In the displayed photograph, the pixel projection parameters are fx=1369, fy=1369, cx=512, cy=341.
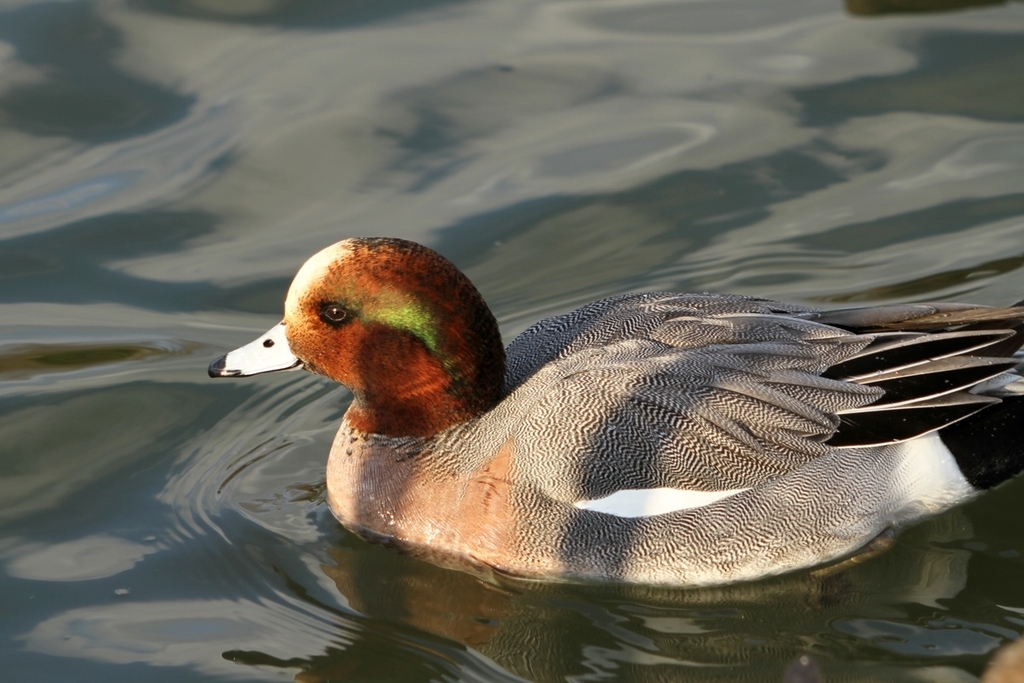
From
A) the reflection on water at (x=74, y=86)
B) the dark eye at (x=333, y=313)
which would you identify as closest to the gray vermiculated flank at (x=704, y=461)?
the dark eye at (x=333, y=313)

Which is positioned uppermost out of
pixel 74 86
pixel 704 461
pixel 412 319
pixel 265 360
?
pixel 74 86

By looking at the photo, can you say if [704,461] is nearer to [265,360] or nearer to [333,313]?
[333,313]

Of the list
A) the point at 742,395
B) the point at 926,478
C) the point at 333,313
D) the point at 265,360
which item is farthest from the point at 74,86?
the point at 926,478

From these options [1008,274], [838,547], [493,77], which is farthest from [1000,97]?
[838,547]

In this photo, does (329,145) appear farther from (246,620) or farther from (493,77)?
(246,620)

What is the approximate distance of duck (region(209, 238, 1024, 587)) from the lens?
4.62 metres

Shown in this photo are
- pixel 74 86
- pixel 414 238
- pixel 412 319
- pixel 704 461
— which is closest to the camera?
pixel 704 461

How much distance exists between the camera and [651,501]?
15.1 ft

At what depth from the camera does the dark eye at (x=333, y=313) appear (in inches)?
190

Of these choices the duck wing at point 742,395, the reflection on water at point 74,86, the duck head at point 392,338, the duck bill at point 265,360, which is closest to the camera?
the duck wing at point 742,395

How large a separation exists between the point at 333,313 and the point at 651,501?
4.25 feet

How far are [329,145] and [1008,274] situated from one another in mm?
3715

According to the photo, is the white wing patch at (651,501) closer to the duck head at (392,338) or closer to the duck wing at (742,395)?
the duck wing at (742,395)

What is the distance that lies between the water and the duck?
186 millimetres
